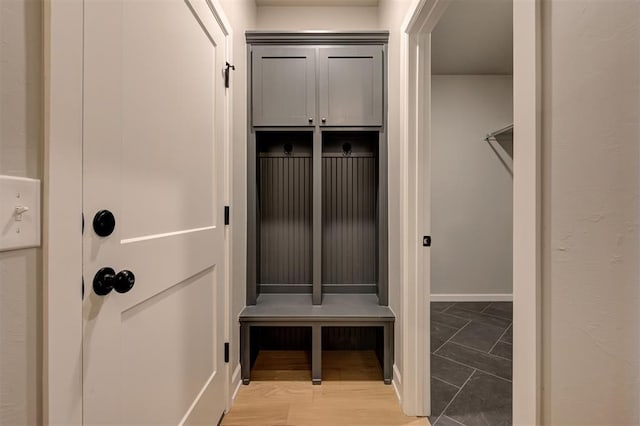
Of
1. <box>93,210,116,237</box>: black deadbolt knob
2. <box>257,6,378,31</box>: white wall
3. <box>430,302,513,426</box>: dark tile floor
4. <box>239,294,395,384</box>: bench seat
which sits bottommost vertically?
<box>430,302,513,426</box>: dark tile floor

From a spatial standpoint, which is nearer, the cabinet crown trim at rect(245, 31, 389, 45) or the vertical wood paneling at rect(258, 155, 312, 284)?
the cabinet crown trim at rect(245, 31, 389, 45)

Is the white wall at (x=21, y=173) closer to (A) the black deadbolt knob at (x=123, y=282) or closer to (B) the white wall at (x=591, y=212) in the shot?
(A) the black deadbolt knob at (x=123, y=282)

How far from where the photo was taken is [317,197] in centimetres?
205

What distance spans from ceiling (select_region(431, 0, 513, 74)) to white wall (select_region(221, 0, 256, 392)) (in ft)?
5.11

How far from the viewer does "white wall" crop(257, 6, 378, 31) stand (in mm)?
2354

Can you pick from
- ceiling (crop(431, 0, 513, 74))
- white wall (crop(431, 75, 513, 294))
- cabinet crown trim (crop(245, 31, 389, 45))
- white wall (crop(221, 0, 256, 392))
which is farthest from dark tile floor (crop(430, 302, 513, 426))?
ceiling (crop(431, 0, 513, 74))

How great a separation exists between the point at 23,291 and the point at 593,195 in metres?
1.09

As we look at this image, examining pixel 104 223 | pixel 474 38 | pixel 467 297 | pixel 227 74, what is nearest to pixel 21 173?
pixel 104 223

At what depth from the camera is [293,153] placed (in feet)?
7.71

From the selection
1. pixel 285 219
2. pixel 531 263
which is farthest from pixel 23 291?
pixel 285 219

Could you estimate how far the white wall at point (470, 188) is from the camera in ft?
11.1

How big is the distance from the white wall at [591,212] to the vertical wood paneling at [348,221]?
5.70 ft

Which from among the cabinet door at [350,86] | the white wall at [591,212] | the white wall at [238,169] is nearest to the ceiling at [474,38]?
the cabinet door at [350,86]

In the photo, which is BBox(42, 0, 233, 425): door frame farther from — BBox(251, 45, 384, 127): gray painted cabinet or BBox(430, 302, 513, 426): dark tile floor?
BBox(430, 302, 513, 426): dark tile floor
